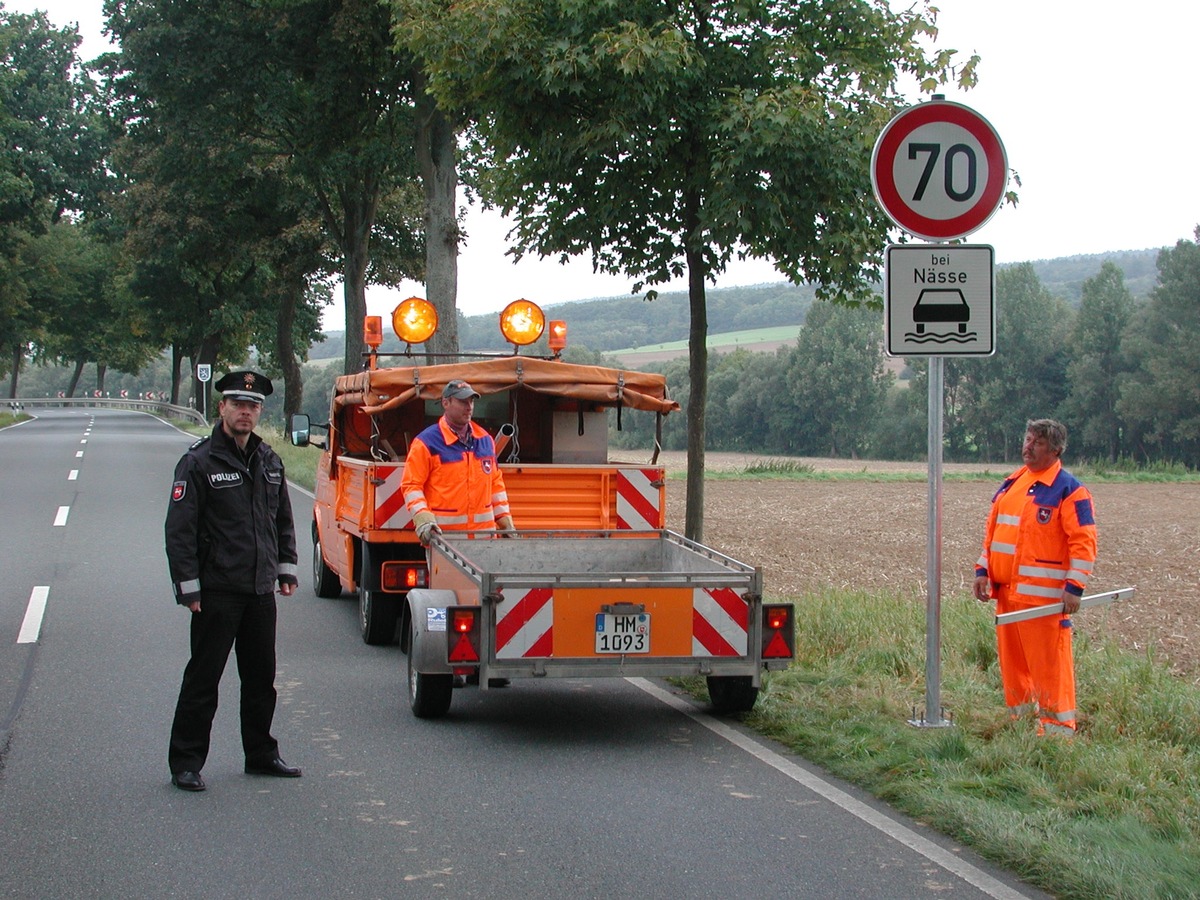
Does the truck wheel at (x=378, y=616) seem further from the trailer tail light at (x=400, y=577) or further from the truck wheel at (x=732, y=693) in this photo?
the truck wheel at (x=732, y=693)

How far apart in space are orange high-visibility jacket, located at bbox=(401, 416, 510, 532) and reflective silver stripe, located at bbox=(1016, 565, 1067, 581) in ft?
11.0

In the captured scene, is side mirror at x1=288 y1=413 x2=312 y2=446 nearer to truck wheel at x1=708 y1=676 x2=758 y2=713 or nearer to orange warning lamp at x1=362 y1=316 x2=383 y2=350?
orange warning lamp at x1=362 y1=316 x2=383 y2=350

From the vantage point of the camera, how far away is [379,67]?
23844 millimetres

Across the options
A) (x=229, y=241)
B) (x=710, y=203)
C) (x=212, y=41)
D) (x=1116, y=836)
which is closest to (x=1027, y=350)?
(x=229, y=241)

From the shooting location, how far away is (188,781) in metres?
6.08

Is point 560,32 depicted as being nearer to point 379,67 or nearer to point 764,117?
point 764,117

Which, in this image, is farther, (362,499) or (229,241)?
(229,241)

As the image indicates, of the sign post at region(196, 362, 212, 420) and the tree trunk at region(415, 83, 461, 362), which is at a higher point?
the tree trunk at region(415, 83, 461, 362)

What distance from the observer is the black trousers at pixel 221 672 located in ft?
20.4

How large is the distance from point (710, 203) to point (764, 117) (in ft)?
2.85

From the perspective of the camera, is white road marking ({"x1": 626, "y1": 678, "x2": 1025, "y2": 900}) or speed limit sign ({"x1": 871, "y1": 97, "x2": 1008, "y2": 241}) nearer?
white road marking ({"x1": 626, "y1": 678, "x2": 1025, "y2": 900})

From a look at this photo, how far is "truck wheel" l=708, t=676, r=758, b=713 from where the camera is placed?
24.9 feet

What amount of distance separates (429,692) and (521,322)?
4.34 m

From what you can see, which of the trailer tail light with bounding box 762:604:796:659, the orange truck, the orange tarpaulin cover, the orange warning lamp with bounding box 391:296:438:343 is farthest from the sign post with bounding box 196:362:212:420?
the trailer tail light with bounding box 762:604:796:659
